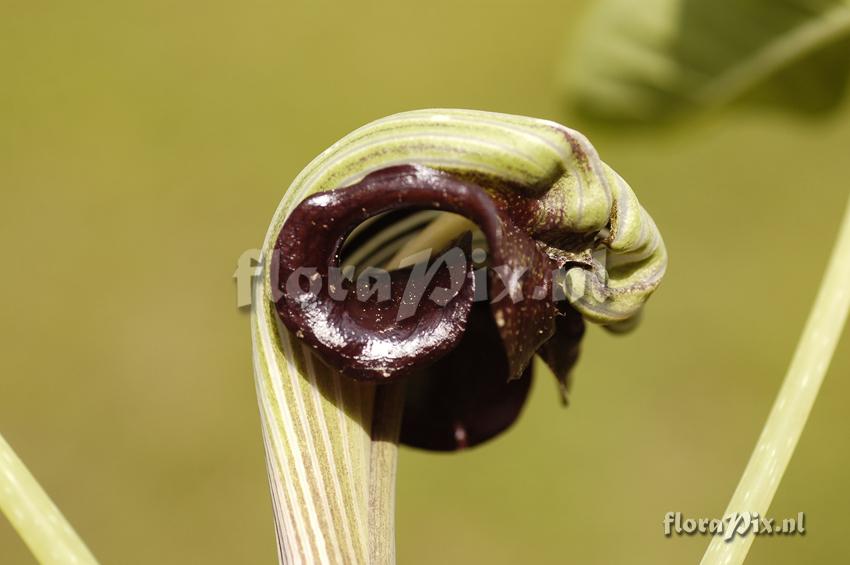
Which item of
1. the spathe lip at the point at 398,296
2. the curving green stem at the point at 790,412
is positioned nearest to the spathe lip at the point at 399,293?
the spathe lip at the point at 398,296

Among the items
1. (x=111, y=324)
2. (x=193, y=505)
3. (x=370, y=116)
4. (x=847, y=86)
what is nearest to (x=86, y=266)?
(x=111, y=324)

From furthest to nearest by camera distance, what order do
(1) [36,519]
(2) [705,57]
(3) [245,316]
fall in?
(3) [245,316] → (2) [705,57] → (1) [36,519]

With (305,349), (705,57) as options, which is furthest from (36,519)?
(705,57)

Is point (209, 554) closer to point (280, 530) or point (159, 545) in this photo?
point (159, 545)

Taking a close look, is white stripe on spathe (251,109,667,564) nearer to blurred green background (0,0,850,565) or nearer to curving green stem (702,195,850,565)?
curving green stem (702,195,850,565)

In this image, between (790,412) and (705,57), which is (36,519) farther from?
(705,57)

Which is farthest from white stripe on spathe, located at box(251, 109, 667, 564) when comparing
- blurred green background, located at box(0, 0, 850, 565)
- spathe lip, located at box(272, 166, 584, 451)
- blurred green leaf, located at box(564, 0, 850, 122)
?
blurred green background, located at box(0, 0, 850, 565)

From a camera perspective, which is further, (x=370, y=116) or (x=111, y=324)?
(x=370, y=116)
